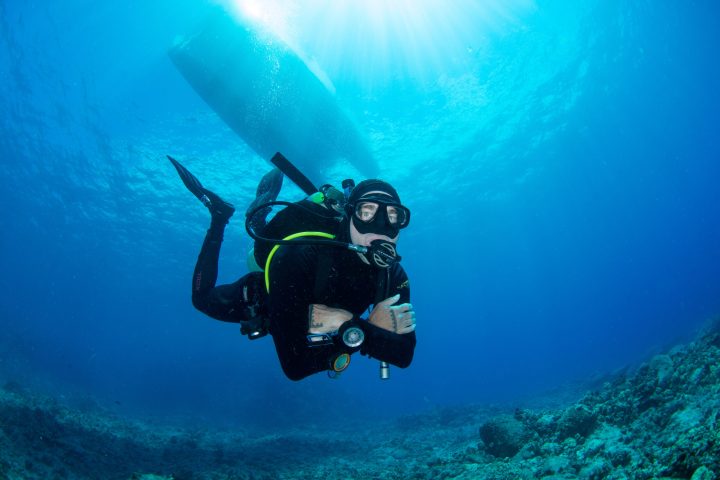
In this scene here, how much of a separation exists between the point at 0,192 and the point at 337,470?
37936mm

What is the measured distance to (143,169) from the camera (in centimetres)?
2198

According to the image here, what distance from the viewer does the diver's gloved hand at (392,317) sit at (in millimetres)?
2988

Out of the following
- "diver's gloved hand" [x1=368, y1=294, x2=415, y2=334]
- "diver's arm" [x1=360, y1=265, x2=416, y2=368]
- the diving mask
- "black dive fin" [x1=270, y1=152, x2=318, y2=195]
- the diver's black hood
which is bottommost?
"diver's arm" [x1=360, y1=265, x2=416, y2=368]

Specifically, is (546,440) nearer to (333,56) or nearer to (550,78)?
(333,56)

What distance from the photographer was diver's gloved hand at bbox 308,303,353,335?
2799 millimetres

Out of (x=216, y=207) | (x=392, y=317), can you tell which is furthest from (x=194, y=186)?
(x=392, y=317)

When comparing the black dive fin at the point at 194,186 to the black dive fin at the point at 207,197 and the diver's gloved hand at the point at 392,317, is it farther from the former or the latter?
the diver's gloved hand at the point at 392,317

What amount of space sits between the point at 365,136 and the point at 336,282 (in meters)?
14.6

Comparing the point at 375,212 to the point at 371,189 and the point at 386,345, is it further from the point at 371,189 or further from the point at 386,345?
the point at 386,345

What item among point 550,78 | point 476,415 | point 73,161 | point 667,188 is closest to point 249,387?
point 476,415

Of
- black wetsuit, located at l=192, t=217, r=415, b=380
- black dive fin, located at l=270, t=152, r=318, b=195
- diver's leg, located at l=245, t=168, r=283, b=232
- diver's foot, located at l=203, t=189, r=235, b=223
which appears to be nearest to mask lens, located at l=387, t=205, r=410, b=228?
black wetsuit, located at l=192, t=217, r=415, b=380

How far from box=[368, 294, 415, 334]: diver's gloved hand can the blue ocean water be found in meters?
12.3

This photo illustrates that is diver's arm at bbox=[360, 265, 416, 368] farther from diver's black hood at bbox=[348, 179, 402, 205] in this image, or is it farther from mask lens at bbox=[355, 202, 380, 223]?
diver's black hood at bbox=[348, 179, 402, 205]

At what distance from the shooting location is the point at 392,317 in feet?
9.82
